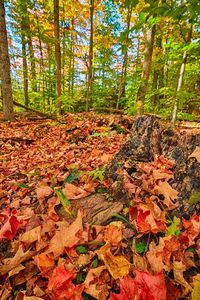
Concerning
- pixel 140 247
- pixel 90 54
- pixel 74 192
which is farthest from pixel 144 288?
pixel 90 54

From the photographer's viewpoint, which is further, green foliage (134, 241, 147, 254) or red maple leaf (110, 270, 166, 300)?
green foliage (134, 241, 147, 254)

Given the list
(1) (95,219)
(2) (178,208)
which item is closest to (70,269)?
(1) (95,219)

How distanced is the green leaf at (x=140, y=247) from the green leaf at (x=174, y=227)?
0.67ft

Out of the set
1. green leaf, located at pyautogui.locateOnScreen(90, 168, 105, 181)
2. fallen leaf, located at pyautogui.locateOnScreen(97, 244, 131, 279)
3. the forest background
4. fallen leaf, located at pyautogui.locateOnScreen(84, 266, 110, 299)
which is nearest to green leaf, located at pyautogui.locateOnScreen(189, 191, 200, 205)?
fallen leaf, located at pyautogui.locateOnScreen(97, 244, 131, 279)

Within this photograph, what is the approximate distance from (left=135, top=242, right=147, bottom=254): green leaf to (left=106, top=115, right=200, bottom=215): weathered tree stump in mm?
438

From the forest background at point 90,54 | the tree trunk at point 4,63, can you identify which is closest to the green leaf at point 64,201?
the forest background at point 90,54

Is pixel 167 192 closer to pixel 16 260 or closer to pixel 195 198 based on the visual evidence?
pixel 195 198

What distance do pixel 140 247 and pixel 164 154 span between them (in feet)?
3.90

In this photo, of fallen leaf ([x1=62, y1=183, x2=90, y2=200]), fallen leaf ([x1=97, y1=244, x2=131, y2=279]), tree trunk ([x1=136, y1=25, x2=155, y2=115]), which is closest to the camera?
fallen leaf ([x1=97, y1=244, x2=131, y2=279])

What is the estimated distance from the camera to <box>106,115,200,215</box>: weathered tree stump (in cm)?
186

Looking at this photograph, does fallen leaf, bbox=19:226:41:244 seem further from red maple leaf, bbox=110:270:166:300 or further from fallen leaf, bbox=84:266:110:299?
red maple leaf, bbox=110:270:166:300

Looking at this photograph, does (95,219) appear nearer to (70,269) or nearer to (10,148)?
(70,269)

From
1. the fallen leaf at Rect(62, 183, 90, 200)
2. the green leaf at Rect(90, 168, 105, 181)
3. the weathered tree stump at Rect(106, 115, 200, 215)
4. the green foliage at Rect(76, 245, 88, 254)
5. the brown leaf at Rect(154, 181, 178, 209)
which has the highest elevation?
the weathered tree stump at Rect(106, 115, 200, 215)

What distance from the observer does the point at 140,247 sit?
152cm
